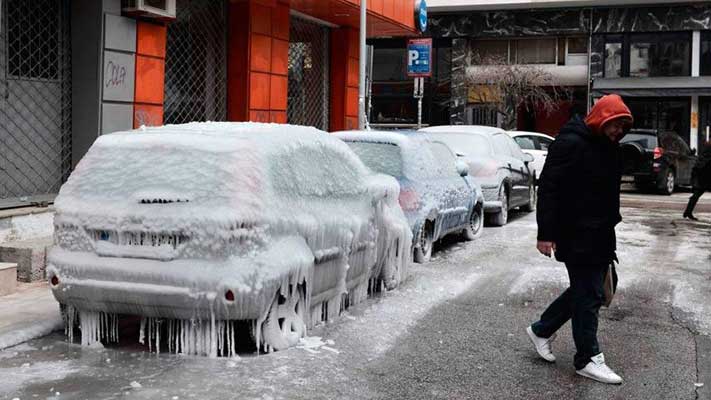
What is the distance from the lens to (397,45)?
4128 cm

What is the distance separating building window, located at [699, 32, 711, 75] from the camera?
34.2 meters

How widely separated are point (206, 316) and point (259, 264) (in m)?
0.49

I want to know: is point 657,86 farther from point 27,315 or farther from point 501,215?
point 27,315

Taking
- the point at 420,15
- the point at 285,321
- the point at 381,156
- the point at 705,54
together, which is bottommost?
the point at 285,321

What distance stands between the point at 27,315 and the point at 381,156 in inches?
169

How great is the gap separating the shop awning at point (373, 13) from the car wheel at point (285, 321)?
10.2 m

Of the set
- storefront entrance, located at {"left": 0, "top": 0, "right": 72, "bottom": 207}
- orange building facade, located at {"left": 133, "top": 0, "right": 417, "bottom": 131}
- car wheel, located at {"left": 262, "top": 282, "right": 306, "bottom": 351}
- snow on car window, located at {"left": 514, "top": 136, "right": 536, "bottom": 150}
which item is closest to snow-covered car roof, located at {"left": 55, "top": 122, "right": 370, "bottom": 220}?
car wheel, located at {"left": 262, "top": 282, "right": 306, "bottom": 351}

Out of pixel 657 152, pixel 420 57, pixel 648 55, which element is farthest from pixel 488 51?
pixel 420 57

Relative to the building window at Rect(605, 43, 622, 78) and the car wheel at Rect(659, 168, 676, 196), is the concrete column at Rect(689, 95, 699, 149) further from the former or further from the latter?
the car wheel at Rect(659, 168, 676, 196)

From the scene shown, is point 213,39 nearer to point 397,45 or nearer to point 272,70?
point 272,70

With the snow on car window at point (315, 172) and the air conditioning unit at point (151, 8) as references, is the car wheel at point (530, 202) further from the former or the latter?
the snow on car window at point (315, 172)

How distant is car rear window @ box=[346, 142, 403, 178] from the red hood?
13.1 feet

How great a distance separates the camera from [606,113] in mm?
5270

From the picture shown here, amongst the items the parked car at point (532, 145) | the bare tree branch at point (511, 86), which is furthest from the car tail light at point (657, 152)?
the bare tree branch at point (511, 86)
